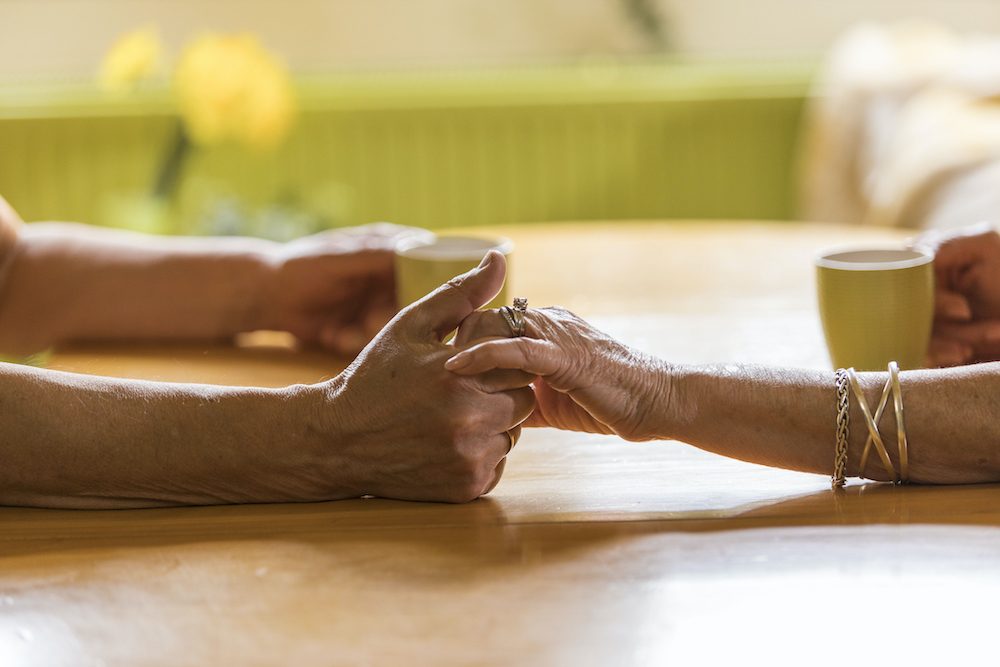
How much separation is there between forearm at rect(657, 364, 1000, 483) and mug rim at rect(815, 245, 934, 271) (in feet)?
0.56

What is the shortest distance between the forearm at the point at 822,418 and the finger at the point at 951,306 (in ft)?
0.86

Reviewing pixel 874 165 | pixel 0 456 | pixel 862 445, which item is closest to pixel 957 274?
pixel 862 445

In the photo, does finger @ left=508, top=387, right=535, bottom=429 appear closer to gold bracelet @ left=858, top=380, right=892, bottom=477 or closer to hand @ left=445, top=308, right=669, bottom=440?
hand @ left=445, top=308, right=669, bottom=440

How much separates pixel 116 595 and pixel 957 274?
33.1 inches

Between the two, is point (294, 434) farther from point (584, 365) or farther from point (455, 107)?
point (455, 107)

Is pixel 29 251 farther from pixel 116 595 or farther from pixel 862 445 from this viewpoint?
pixel 862 445

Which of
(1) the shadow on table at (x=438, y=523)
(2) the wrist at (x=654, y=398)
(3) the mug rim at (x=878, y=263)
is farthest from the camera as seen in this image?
(3) the mug rim at (x=878, y=263)

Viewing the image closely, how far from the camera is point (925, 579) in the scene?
0.71 m

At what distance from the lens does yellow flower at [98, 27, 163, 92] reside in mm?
3666

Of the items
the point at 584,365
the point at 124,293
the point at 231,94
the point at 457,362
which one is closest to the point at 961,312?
the point at 584,365

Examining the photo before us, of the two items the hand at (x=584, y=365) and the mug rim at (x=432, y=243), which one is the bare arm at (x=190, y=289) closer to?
the mug rim at (x=432, y=243)

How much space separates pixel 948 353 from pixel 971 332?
4 cm

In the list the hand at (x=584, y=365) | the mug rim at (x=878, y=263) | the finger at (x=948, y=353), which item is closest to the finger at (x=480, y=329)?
the hand at (x=584, y=365)

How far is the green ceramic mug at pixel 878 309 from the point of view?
1066 mm
